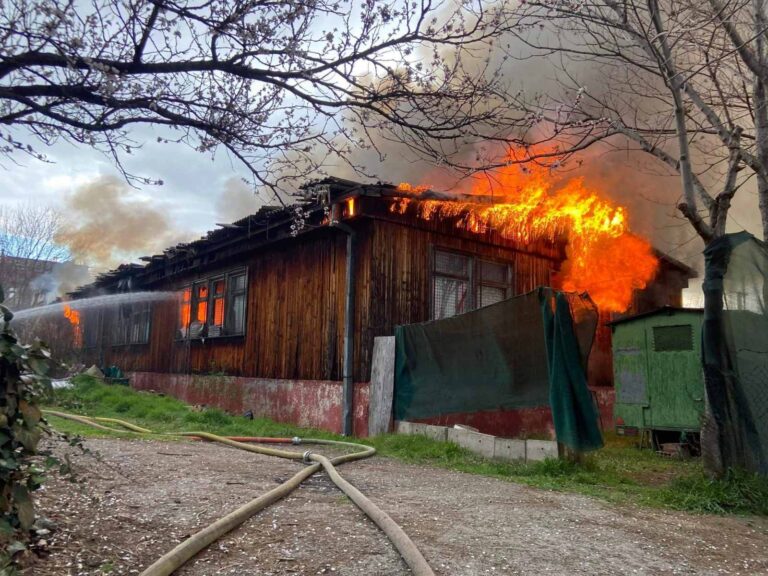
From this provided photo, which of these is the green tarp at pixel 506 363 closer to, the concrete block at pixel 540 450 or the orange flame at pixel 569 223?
the concrete block at pixel 540 450

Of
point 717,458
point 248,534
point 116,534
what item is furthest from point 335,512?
point 717,458

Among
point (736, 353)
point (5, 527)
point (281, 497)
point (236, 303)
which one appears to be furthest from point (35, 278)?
point (736, 353)

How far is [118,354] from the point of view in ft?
70.9

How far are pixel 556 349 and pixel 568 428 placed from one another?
89 centimetres

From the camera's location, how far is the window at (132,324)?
19.7 metres

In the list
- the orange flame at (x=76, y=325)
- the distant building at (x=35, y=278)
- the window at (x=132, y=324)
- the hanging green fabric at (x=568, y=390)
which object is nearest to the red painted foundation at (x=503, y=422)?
the hanging green fabric at (x=568, y=390)

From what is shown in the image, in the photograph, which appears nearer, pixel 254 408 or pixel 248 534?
pixel 248 534

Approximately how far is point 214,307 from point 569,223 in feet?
30.5

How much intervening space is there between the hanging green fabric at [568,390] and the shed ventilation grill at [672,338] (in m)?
3.82

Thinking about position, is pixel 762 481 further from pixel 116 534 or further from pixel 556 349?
pixel 116 534

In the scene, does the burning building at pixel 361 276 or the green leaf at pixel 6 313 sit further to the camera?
the burning building at pixel 361 276

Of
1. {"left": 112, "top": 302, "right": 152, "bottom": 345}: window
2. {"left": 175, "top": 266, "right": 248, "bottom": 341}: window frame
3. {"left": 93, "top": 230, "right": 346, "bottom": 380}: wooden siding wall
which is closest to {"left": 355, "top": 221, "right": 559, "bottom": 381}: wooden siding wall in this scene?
{"left": 93, "top": 230, "right": 346, "bottom": 380}: wooden siding wall

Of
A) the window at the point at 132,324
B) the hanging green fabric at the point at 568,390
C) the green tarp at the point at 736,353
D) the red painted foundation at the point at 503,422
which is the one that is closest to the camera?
the green tarp at the point at 736,353

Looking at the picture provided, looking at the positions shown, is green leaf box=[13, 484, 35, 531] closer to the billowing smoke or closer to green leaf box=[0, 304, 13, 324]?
green leaf box=[0, 304, 13, 324]
